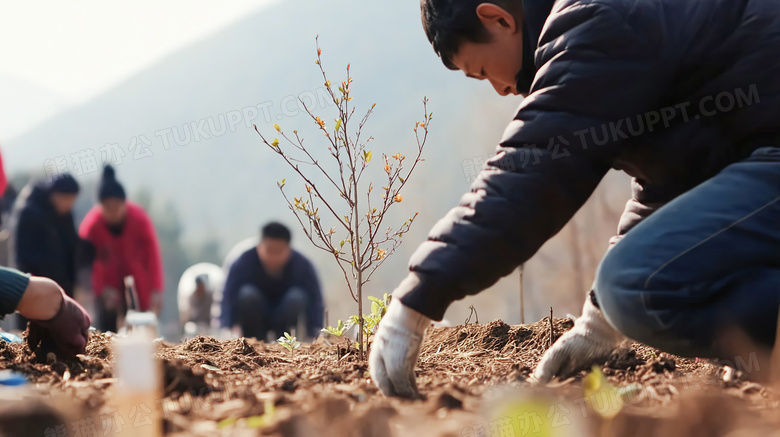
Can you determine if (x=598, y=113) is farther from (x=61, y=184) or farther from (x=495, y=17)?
(x=61, y=184)

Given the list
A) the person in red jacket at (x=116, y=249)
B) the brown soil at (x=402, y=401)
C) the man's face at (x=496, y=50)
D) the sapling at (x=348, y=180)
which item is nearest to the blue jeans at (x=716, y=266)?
the brown soil at (x=402, y=401)

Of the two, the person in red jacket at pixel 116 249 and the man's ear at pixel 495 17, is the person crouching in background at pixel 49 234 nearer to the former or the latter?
the person in red jacket at pixel 116 249

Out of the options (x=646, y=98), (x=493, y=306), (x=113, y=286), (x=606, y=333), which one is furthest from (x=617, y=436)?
(x=493, y=306)

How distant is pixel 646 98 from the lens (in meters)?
2.02

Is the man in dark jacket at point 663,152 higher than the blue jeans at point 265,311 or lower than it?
higher

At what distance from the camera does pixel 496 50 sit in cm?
234

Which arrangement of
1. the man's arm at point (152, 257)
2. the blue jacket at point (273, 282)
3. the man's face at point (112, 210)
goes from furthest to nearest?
1. the man's arm at point (152, 257)
2. the man's face at point (112, 210)
3. the blue jacket at point (273, 282)

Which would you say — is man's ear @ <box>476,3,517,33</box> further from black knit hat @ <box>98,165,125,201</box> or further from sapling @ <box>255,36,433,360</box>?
black knit hat @ <box>98,165,125,201</box>

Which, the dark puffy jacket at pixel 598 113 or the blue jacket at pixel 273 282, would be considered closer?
the dark puffy jacket at pixel 598 113

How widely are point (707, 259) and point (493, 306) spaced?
105ft

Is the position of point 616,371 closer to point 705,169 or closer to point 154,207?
point 705,169

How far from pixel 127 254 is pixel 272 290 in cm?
175

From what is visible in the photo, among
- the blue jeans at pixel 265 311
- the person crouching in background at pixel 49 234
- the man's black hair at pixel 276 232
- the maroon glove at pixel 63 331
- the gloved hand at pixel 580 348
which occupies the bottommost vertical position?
the blue jeans at pixel 265 311

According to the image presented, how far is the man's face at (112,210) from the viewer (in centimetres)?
778
